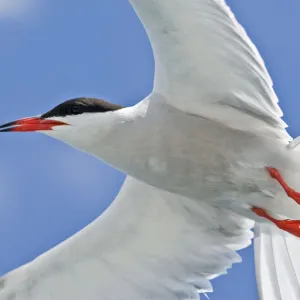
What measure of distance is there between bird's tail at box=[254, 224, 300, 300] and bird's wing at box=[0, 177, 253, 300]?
0.19 m

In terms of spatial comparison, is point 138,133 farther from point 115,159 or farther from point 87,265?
point 87,265

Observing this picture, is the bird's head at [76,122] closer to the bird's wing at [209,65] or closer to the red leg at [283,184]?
the bird's wing at [209,65]

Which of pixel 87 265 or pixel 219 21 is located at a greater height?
pixel 219 21

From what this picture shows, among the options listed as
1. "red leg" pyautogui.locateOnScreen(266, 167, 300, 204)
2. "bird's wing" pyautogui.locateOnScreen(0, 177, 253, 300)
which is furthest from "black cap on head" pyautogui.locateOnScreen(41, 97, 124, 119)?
"red leg" pyautogui.locateOnScreen(266, 167, 300, 204)

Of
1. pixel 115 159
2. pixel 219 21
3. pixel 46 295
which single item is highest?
pixel 219 21

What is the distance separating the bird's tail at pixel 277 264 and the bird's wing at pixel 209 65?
89 centimetres

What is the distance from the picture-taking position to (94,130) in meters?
6.15

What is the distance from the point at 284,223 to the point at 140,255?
1.28 meters

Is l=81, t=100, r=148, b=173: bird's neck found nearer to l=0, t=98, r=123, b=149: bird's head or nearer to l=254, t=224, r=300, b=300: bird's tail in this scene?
l=0, t=98, r=123, b=149: bird's head

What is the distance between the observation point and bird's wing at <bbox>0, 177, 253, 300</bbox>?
7113mm

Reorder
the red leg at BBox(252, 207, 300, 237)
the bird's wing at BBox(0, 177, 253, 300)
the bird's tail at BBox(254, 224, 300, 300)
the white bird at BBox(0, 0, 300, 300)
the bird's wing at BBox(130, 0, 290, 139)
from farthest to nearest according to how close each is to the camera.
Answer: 1. the bird's wing at BBox(0, 177, 253, 300)
2. the bird's tail at BBox(254, 224, 300, 300)
3. the red leg at BBox(252, 207, 300, 237)
4. the white bird at BBox(0, 0, 300, 300)
5. the bird's wing at BBox(130, 0, 290, 139)

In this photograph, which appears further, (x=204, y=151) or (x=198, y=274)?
(x=198, y=274)

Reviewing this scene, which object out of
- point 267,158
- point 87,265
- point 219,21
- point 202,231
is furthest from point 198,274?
point 219,21

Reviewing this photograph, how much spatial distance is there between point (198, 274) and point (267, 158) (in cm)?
132
